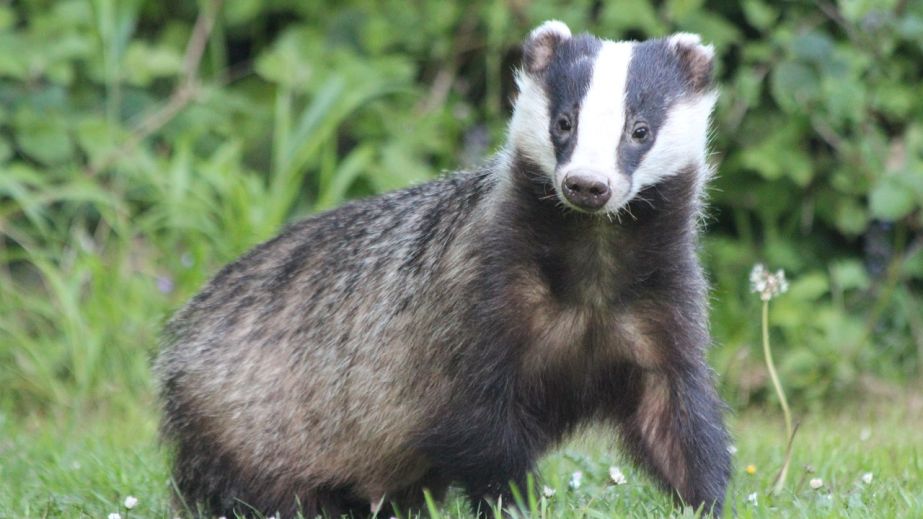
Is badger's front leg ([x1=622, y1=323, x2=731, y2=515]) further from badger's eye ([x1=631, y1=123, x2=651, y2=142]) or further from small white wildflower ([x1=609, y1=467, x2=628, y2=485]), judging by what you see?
badger's eye ([x1=631, y1=123, x2=651, y2=142])

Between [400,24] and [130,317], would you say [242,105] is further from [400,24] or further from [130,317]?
[130,317]

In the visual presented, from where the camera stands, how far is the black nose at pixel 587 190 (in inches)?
131

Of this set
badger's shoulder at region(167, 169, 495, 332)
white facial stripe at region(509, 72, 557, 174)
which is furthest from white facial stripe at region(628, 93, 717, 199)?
badger's shoulder at region(167, 169, 495, 332)

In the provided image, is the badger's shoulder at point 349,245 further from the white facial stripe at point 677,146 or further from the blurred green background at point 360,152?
the blurred green background at point 360,152

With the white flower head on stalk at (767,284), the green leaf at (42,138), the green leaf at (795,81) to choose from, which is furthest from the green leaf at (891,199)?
the green leaf at (42,138)

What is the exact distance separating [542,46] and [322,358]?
3.67 feet

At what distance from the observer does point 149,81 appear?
712 centimetres

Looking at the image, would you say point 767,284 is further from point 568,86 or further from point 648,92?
point 568,86

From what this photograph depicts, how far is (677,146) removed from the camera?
12.0 feet

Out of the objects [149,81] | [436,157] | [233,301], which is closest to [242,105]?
[149,81]

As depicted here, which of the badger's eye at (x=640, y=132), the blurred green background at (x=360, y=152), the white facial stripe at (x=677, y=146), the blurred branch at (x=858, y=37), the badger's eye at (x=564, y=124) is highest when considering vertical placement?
the badger's eye at (x=564, y=124)

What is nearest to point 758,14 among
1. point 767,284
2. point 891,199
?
point 891,199

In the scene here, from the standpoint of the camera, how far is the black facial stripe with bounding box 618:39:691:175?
3506 mm

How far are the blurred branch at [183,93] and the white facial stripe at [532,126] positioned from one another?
3.45 m
